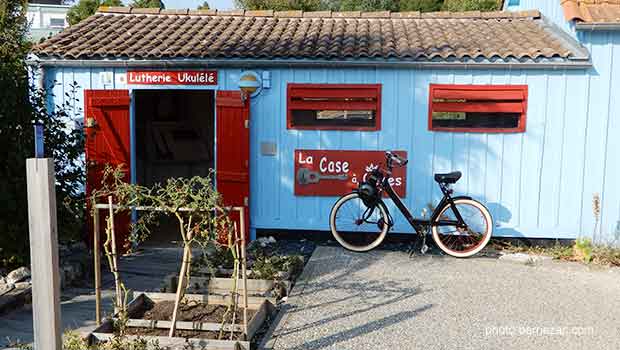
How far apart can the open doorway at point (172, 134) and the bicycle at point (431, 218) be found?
17.2 ft

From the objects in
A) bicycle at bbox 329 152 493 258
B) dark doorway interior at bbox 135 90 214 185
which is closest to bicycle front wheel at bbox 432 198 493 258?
bicycle at bbox 329 152 493 258

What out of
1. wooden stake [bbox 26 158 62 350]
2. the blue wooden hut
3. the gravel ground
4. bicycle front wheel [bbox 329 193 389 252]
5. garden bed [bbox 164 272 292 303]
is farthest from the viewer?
the blue wooden hut

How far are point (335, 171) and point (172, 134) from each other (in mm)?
5697

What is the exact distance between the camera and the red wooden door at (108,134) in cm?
881

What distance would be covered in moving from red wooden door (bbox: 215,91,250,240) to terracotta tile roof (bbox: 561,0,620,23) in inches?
180

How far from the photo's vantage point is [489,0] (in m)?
25.2

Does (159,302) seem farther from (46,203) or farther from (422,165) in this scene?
(422,165)

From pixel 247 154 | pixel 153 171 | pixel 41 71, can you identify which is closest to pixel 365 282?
pixel 247 154

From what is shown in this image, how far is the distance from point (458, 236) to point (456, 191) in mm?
702

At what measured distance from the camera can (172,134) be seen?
13375 millimetres

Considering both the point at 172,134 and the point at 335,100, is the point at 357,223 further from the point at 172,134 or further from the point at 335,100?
the point at 172,134

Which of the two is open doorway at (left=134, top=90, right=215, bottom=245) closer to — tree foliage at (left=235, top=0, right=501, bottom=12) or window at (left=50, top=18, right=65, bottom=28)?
tree foliage at (left=235, top=0, right=501, bottom=12)

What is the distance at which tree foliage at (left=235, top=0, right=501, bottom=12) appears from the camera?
81.4ft

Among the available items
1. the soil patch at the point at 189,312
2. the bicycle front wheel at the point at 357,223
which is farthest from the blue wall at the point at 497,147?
the soil patch at the point at 189,312
